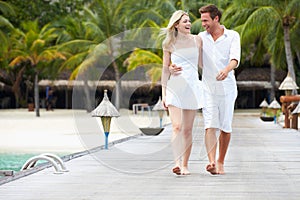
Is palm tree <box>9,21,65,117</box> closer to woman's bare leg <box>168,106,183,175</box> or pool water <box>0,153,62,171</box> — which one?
pool water <box>0,153,62,171</box>

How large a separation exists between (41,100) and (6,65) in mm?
7109

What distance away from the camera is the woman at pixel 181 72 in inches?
233

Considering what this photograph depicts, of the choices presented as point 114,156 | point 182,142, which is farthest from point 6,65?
point 182,142

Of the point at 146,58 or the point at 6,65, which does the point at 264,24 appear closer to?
the point at 146,58

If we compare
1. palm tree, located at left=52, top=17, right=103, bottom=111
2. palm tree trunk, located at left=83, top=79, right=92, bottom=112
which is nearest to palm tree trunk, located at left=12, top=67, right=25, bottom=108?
palm tree, located at left=52, top=17, right=103, bottom=111

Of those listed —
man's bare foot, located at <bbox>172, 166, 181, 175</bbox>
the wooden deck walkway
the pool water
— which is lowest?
the pool water

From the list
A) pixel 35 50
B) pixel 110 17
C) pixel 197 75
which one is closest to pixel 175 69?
pixel 197 75

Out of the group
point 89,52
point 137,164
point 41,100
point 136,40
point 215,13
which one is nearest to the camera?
Result: point 215,13

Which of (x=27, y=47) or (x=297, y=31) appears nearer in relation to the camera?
(x=297, y=31)

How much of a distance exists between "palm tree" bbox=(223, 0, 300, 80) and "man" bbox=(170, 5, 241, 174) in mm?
16570

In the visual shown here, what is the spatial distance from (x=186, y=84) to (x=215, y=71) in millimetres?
274

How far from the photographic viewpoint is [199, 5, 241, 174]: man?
19.5 feet

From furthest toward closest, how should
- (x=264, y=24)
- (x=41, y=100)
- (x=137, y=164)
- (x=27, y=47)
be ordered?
(x=41, y=100)
(x=27, y=47)
(x=264, y=24)
(x=137, y=164)

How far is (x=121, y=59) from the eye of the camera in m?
31.0
